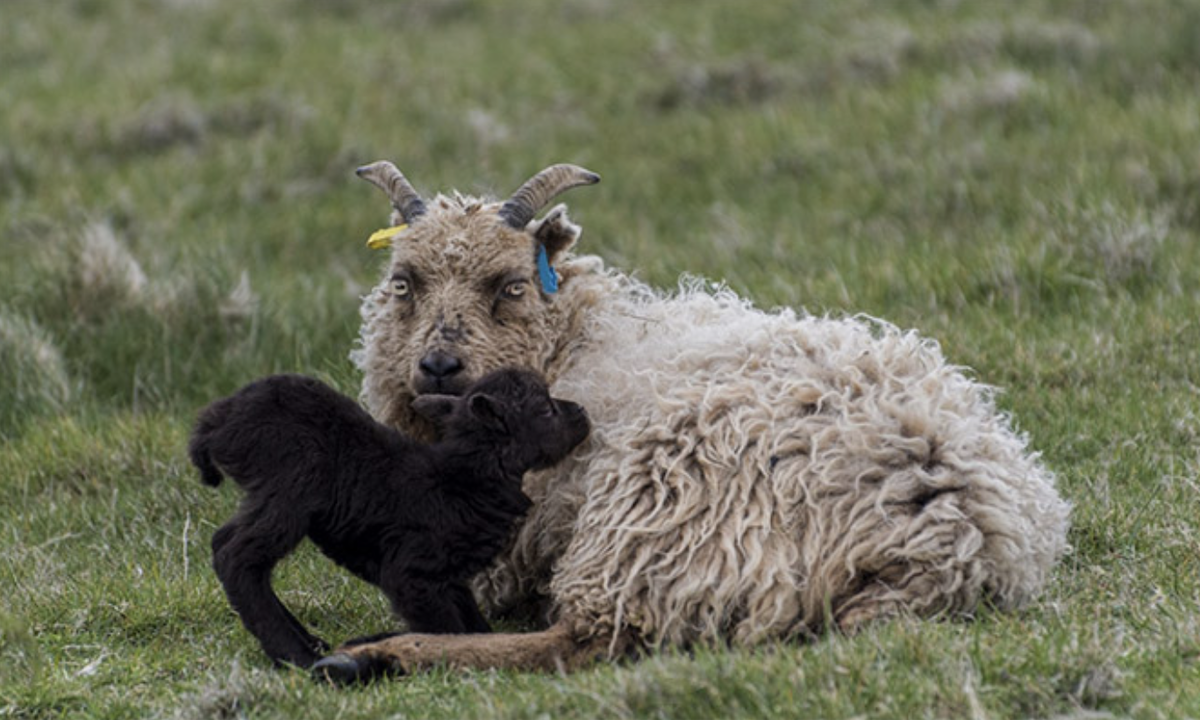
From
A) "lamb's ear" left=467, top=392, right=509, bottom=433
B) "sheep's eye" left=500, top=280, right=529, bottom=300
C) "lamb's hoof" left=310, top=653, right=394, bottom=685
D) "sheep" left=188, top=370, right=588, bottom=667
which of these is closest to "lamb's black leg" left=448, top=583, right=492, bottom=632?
"sheep" left=188, top=370, right=588, bottom=667

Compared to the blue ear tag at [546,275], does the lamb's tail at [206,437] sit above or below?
below

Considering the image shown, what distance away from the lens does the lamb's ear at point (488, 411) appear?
6.64 meters

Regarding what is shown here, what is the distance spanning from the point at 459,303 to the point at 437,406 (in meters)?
0.65

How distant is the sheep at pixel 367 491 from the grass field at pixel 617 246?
1.26ft

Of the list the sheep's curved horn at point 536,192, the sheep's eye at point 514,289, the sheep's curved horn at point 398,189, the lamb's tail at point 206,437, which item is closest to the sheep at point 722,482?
the sheep's eye at point 514,289

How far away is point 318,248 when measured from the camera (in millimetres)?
13742

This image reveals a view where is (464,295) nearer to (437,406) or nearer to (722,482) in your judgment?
(437,406)

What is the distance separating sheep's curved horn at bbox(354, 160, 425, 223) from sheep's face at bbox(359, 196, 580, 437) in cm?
8

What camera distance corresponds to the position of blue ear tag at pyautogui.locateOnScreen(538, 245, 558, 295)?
24.8ft

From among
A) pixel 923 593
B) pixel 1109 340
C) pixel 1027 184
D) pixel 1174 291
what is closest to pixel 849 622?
pixel 923 593

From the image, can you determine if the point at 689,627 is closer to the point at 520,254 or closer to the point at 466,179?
the point at 520,254

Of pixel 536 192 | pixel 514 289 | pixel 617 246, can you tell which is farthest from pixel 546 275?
pixel 617 246

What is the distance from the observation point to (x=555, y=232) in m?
7.69

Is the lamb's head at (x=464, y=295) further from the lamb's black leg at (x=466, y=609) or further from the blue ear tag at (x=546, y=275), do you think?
the lamb's black leg at (x=466, y=609)
